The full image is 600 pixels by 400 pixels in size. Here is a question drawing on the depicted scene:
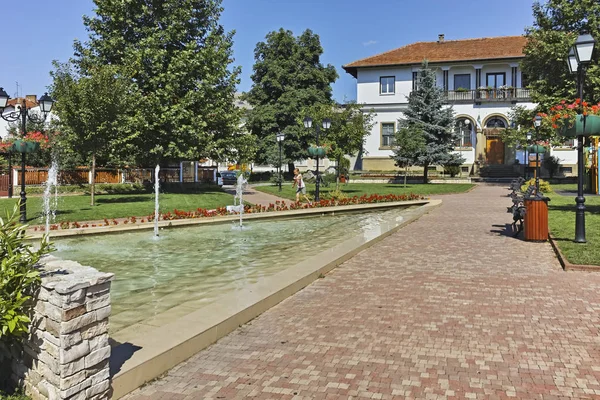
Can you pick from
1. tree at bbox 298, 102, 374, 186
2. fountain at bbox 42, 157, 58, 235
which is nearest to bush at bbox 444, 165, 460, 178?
tree at bbox 298, 102, 374, 186

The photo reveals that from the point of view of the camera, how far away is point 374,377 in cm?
405

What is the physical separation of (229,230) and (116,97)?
11111 millimetres

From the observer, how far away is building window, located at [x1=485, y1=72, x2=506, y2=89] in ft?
148

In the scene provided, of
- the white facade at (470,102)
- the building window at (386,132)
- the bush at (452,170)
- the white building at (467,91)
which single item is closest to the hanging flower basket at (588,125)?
the bush at (452,170)

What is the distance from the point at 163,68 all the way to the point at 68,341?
2631 centimetres

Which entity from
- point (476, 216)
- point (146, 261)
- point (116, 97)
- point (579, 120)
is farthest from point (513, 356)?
point (116, 97)

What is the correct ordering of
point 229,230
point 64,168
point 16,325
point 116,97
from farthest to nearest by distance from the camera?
point 64,168
point 116,97
point 229,230
point 16,325

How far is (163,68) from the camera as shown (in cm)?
2730

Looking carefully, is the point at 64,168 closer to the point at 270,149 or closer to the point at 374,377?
the point at 270,149

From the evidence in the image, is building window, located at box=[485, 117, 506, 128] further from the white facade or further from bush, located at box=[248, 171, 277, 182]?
bush, located at box=[248, 171, 277, 182]

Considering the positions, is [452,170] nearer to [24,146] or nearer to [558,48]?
[558,48]

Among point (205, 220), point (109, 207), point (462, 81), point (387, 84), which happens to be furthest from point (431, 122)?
point (205, 220)

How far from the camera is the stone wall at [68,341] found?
127 inches

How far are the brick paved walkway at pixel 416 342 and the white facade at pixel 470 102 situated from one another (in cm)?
3859
